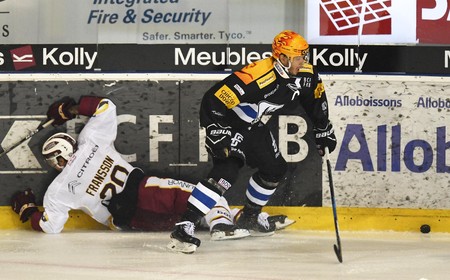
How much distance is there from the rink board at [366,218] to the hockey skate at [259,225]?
0.94 feet

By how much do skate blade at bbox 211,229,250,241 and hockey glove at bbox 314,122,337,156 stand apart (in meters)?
0.66

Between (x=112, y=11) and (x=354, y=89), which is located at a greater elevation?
(x=112, y=11)

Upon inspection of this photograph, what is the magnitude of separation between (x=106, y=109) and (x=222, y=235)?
1.11 m

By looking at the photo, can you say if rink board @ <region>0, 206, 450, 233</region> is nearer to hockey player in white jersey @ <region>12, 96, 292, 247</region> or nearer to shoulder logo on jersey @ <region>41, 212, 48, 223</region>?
hockey player in white jersey @ <region>12, 96, 292, 247</region>

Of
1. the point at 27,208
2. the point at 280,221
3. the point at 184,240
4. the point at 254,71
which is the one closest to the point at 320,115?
the point at 254,71

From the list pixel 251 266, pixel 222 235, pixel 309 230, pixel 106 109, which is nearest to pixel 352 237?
pixel 309 230

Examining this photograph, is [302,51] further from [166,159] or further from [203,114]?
[166,159]

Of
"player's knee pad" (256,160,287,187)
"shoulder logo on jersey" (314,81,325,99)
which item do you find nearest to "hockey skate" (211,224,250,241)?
"player's knee pad" (256,160,287,187)

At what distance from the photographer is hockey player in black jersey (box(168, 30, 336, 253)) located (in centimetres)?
587

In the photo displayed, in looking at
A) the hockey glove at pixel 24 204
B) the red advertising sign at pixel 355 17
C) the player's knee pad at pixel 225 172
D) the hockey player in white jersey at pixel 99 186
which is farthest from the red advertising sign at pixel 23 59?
the red advertising sign at pixel 355 17

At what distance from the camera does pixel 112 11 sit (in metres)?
6.84

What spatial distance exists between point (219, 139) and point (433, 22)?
A: 5.61 feet

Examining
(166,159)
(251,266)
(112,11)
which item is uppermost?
(112,11)

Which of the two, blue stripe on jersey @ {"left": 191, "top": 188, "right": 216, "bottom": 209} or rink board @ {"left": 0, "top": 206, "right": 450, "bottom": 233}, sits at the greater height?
blue stripe on jersey @ {"left": 191, "top": 188, "right": 216, "bottom": 209}
